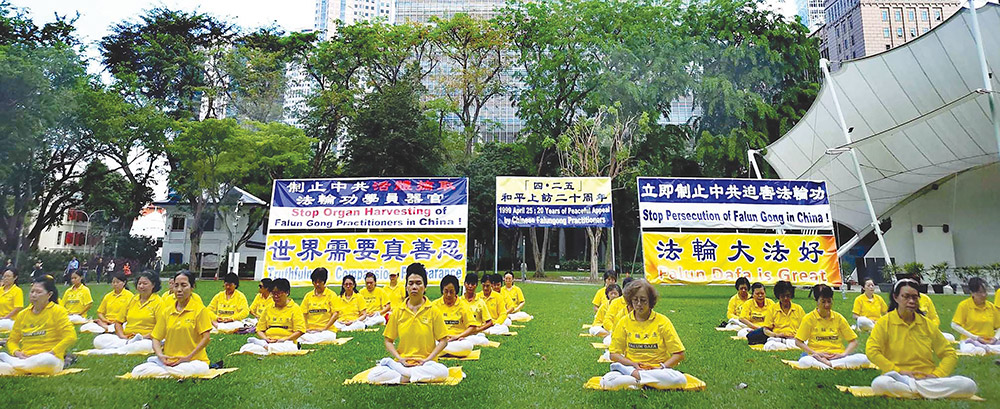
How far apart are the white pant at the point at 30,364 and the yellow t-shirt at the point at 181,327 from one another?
100 centimetres

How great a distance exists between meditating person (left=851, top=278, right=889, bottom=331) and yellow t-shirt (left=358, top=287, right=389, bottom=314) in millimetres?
8018

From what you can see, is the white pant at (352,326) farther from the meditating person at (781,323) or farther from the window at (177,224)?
the window at (177,224)

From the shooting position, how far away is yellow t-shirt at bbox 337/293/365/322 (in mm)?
10148

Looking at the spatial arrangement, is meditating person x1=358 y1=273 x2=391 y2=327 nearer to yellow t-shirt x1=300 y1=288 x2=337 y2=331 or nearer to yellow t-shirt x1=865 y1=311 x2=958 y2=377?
yellow t-shirt x1=300 y1=288 x2=337 y2=331

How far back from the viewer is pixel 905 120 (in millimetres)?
16391

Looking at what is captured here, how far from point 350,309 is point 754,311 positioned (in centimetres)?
674

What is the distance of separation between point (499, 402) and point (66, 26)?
6842 millimetres

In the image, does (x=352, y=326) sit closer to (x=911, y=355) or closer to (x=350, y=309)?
(x=350, y=309)

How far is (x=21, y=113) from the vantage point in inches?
279

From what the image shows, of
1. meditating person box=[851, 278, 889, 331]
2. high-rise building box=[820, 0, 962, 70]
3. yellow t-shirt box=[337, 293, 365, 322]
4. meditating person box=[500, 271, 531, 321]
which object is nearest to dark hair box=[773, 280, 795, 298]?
meditating person box=[851, 278, 889, 331]

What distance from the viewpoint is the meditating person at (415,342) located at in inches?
215

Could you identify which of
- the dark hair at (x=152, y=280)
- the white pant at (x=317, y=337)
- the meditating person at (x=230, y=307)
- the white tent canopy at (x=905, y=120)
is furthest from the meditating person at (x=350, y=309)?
the white tent canopy at (x=905, y=120)

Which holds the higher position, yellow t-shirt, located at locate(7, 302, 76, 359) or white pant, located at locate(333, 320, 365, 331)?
yellow t-shirt, located at locate(7, 302, 76, 359)

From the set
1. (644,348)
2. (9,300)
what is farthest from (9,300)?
(644,348)
